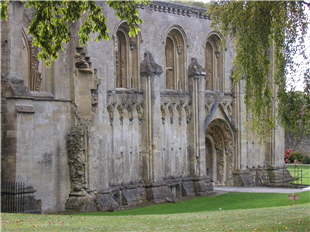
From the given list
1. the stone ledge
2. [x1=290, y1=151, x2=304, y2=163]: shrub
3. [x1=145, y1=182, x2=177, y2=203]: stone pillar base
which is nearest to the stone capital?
[x1=145, y1=182, x2=177, y2=203]: stone pillar base

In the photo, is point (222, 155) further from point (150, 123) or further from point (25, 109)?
point (25, 109)

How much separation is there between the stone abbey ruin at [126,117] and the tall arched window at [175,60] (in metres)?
0.06

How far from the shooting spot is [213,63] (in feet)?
113

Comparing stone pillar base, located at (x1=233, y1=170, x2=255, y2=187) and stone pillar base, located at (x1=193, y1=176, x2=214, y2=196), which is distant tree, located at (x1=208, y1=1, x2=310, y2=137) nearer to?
stone pillar base, located at (x1=193, y1=176, x2=214, y2=196)

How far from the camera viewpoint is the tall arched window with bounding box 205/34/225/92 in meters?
34.5

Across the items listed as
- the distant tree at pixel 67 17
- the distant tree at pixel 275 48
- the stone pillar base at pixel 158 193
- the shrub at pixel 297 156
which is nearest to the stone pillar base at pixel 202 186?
the stone pillar base at pixel 158 193

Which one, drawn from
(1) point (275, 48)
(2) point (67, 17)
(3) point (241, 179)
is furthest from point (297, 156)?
(2) point (67, 17)

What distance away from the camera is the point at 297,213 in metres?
18.4

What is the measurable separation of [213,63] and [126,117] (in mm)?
9271

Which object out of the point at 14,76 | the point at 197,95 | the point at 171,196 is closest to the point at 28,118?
the point at 14,76

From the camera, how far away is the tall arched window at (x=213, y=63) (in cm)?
3450

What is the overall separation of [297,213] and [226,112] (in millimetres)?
16694

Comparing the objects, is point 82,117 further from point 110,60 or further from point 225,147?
point 225,147

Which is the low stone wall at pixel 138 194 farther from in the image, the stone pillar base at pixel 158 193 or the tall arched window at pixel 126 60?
the tall arched window at pixel 126 60
